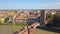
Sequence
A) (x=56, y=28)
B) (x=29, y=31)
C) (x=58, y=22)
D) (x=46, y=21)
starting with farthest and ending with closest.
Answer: (x=46, y=21) → (x=58, y=22) → (x=56, y=28) → (x=29, y=31)

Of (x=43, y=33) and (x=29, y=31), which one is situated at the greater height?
(x=29, y=31)

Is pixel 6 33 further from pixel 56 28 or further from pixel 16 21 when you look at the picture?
pixel 16 21

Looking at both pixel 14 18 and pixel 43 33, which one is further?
pixel 14 18

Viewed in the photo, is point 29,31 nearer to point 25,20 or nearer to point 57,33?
point 57,33

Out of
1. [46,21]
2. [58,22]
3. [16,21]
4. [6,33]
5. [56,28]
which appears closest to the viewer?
[6,33]

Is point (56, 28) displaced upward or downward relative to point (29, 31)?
downward

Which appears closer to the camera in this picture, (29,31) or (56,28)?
(29,31)

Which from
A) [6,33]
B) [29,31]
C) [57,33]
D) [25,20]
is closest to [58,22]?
[57,33]

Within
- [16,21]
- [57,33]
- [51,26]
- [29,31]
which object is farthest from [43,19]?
[29,31]

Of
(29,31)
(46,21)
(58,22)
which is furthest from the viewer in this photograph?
(46,21)
